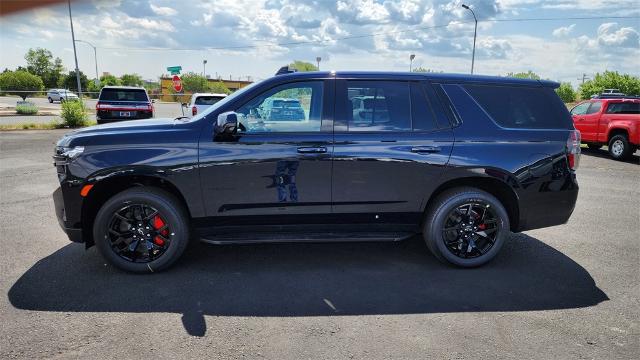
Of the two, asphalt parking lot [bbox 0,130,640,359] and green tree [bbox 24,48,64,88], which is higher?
green tree [bbox 24,48,64,88]

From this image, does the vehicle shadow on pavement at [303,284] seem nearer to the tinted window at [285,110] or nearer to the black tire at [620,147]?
the tinted window at [285,110]

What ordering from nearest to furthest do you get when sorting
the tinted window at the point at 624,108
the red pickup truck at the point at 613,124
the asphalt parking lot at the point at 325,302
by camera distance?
1. the asphalt parking lot at the point at 325,302
2. the red pickup truck at the point at 613,124
3. the tinted window at the point at 624,108

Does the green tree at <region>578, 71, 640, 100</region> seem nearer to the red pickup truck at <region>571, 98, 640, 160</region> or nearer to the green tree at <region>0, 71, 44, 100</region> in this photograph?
the red pickup truck at <region>571, 98, 640, 160</region>

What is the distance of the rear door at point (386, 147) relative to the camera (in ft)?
13.6

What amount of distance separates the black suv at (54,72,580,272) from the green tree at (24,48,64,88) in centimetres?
4854

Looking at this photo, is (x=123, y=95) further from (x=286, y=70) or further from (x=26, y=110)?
(x=26, y=110)

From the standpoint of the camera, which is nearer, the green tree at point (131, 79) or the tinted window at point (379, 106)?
the tinted window at point (379, 106)

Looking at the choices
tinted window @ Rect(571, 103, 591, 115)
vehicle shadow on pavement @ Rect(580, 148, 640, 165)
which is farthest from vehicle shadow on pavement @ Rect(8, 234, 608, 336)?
tinted window @ Rect(571, 103, 591, 115)

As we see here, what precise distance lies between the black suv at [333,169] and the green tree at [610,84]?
45776mm

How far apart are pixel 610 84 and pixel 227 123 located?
5131 centimetres

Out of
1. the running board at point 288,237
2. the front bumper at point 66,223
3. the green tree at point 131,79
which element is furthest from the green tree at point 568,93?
the green tree at point 131,79

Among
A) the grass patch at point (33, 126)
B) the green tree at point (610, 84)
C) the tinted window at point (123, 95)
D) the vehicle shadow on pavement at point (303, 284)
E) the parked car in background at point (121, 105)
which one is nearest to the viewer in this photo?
the vehicle shadow on pavement at point (303, 284)

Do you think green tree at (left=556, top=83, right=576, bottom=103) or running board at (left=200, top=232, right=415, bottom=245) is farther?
green tree at (left=556, top=83, right=576, bottom=103)

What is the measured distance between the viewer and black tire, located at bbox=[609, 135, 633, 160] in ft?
40.0
